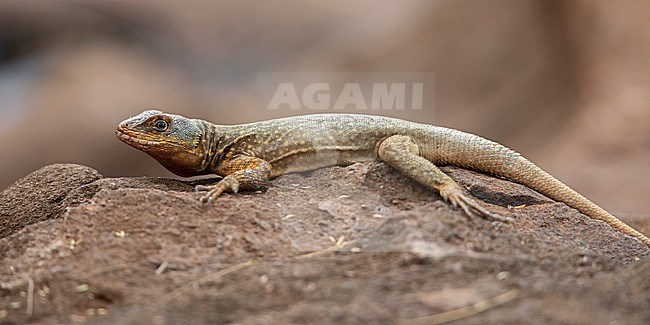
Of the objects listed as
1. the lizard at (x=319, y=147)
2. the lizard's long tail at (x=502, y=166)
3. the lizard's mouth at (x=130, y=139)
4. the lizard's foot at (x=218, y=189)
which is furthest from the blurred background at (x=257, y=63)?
the lizard's foot at (x=218, y=189)

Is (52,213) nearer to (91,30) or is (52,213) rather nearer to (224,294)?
(224,294)

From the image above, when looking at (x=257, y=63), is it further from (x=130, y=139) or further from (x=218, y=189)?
(x=218, y=189)

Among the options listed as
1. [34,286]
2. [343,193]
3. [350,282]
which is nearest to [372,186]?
[343,193]

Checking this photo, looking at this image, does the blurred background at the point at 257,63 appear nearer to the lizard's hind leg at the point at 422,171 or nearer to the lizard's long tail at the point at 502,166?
the lizard's long tail at the point at 502,166

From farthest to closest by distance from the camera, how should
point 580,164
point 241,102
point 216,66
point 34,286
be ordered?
point 580,164 → point 216,66 → point 241,102 → point 34,286

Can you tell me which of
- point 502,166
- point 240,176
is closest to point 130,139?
point 240,176

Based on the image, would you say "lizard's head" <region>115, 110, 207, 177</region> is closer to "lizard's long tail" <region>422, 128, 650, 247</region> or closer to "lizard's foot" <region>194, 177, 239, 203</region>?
"lizard's foot" <region>194, 177, 239, 203</region>
